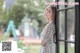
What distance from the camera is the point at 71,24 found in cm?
196

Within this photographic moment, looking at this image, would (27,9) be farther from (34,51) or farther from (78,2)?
(78,2)

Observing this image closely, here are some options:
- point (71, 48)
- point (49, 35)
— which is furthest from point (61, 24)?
point (71, 48)

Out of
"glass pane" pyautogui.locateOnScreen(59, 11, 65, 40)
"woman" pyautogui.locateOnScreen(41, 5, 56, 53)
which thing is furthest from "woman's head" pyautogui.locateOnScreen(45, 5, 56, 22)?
"glass pane" pyautogui.locateOnScreen(59, 11, 65, 40)

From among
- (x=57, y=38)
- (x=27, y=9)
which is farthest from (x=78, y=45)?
(x=27, y=9)

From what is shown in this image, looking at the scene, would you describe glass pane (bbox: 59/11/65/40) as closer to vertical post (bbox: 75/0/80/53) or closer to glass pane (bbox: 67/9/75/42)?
glass pane (bbox: 67/9/75/42)

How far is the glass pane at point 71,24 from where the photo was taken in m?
1.90

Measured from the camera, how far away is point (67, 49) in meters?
2.06

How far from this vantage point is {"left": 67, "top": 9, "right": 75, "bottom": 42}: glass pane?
1.90 meters

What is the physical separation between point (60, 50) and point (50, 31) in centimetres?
23

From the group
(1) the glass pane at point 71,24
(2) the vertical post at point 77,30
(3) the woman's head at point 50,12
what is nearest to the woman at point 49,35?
→ (3) the woman's head at point 50,12

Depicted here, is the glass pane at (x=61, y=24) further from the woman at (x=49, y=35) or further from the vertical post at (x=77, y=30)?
the vertical post at (x=77, y=30)

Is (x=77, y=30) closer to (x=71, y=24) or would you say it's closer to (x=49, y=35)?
(x=71, y=24)

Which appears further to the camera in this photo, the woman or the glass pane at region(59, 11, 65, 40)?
the woman

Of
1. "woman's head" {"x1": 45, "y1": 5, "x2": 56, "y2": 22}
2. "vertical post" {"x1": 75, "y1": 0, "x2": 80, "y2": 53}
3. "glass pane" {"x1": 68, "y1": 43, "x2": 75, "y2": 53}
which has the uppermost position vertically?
"woman's head" {"x1": 45, "y1": 5, "x2": 56, "y2": 22}
